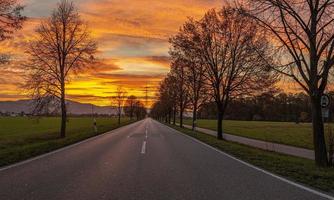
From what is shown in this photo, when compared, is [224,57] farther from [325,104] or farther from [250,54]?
[325,104]

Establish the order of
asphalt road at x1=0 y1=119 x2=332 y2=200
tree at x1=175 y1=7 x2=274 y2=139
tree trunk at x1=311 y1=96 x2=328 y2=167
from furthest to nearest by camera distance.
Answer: tree at x1=175 y1=7 x2=274 y2=139, tree trunk at x1=311 y1=96 x2=328 y2=167, asphalt road at x1=0 y1=119 x2=332 y2=200

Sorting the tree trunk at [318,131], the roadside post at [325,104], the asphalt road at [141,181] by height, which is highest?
the roadside post at [325,104]

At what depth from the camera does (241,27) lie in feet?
96.8

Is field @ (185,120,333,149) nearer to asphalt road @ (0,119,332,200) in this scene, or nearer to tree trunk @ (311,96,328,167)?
tree trunk @ (311,96,328,167)

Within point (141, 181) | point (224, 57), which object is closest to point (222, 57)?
point (224, 57)

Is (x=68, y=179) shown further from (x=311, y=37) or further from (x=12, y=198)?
(x=311, y=37)

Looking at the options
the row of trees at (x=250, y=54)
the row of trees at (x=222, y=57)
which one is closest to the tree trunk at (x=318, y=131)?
the row of trees at (x=250, y=54)

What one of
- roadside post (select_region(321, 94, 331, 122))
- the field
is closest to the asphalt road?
roadside post (select_region(321, 94, 331, 122))

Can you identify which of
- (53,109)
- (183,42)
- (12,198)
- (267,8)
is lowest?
(12,198)

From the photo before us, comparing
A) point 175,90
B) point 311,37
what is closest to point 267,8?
point 311,37

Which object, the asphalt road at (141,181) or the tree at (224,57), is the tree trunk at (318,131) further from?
the tree at (224,57)

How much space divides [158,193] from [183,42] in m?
25.7

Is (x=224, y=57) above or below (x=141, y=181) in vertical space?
above

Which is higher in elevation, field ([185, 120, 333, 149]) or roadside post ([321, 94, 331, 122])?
roadside post ([321, 94, 331, 122])
